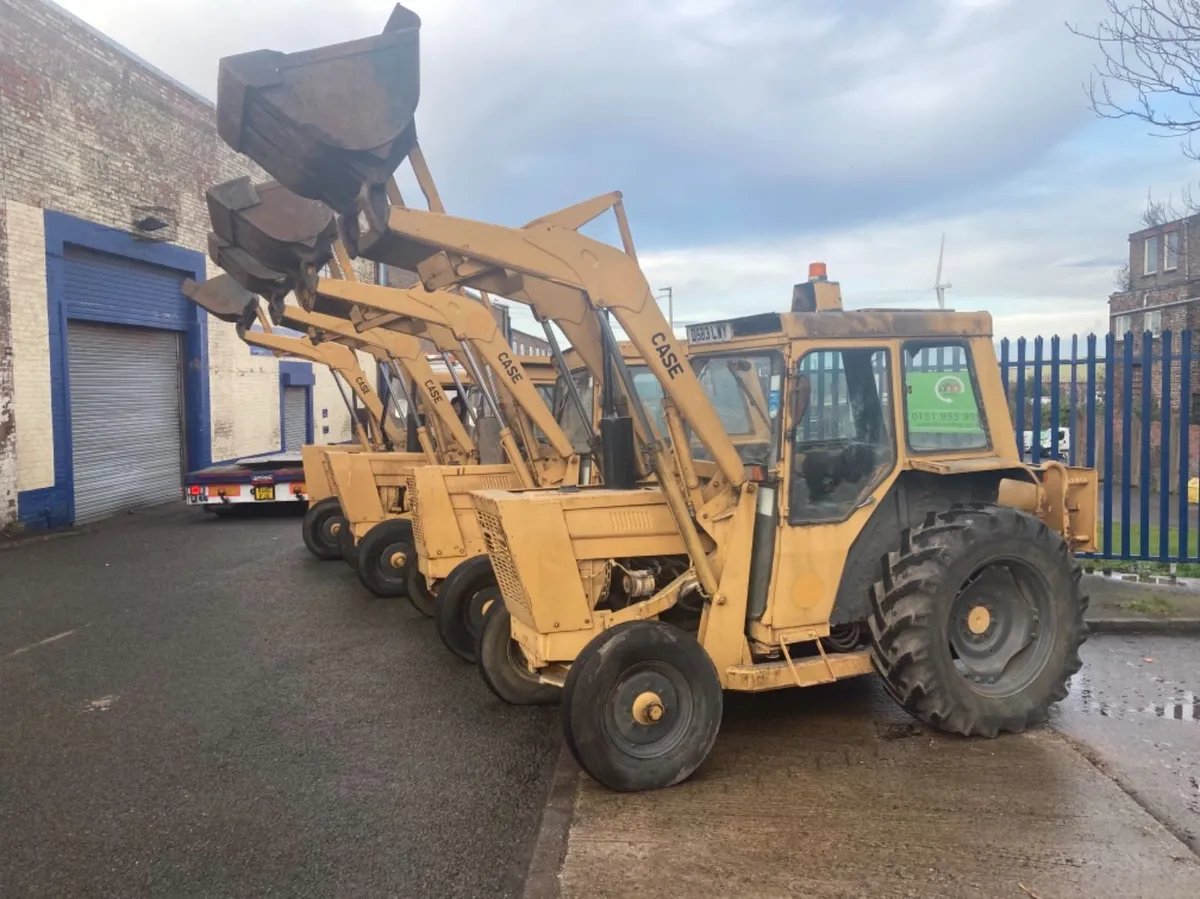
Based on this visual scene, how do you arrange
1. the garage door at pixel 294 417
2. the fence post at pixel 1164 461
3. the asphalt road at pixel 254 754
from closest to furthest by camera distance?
the asphalt road at pixel 254 754
the fence post at pixel 1164 461
the garage door at pixel 294 417

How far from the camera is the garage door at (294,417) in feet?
68.3

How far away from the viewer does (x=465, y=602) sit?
20.0 ft

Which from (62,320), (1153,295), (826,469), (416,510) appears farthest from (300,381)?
(1153,295)

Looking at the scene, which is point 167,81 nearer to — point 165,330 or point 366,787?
point 165,330

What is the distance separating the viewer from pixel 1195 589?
25.5 feet

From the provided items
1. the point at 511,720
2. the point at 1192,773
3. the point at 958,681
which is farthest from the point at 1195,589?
the point at 511,720

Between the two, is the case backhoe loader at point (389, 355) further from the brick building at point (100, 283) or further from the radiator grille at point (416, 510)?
the brick building at point (100, 283)

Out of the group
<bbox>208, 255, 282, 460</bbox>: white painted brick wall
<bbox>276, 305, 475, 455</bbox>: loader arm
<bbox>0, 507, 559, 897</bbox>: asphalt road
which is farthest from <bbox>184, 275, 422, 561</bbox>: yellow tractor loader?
<bbox>208, 255, 282, 460</bbox>: white painted brick wall

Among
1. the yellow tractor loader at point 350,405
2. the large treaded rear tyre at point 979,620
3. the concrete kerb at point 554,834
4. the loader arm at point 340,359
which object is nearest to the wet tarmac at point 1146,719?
the large treaded rear tyre at point 979,620

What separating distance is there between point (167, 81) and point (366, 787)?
15.2 metres

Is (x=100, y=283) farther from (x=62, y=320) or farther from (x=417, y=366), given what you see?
(x=417, y=366)

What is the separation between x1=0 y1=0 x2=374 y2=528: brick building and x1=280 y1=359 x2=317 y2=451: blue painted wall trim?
1539 millimetres

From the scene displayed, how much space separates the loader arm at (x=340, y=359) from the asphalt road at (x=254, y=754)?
2.84 meters

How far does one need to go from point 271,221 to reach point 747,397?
279cm
